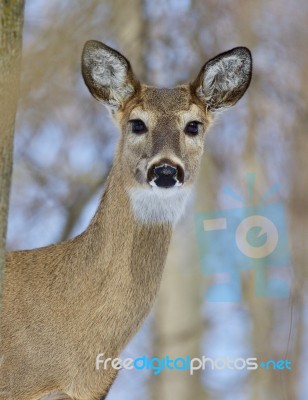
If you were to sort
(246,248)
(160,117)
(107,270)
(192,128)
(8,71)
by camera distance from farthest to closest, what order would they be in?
(246,248) < (192,128) < (160,117) < (107,270) < (8,71)

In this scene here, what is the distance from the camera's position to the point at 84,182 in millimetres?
15281

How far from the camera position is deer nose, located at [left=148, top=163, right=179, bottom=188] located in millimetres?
8648

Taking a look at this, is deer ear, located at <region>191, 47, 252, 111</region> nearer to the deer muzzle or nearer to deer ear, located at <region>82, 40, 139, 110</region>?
deer ear, located at <region>82, 40, 139, 110</region>

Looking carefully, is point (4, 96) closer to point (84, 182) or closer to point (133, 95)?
point (133, 95)

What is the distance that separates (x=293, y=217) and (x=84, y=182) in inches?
237

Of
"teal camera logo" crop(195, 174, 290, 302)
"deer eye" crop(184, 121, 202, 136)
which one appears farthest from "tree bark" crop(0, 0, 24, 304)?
"teal camera logo" crop(195, 174, 290, 302)

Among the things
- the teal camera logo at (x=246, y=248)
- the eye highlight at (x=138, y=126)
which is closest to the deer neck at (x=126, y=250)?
the eye highlight at (x=138, y=126)

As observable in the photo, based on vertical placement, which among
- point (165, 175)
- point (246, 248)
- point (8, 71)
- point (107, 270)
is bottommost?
point (246, 248)

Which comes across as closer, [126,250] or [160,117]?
[126,250]

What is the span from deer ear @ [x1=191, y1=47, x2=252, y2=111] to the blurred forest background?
300 centimetres

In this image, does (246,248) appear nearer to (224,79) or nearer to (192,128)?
(224,79)

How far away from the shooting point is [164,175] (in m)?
8.65

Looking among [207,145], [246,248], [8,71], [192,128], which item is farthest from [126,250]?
[207,145]

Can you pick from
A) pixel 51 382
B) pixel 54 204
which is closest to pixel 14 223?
pixel 54 204
